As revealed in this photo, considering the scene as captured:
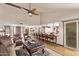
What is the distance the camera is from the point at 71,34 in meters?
2.55

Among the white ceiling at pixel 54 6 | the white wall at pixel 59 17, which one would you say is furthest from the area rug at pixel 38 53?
the white ceiling at pixel 54 6

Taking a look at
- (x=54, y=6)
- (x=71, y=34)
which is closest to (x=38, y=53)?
(x=71, y=34)

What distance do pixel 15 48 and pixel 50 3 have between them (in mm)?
1138

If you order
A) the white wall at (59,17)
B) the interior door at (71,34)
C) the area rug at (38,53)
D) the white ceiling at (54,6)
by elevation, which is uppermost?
the white ceiling at (54,6)

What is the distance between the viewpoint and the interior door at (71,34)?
8.20ft

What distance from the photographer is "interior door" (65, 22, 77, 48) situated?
98.3 inches

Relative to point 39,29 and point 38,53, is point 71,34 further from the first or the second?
point 38,53

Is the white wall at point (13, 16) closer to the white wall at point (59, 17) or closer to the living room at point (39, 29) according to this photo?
the living room at point (39, 29)

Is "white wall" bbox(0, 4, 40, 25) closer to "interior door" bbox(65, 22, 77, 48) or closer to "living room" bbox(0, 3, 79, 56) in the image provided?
"living room" bbox(0, 3, 79, 56)

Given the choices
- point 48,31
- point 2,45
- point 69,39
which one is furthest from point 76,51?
point 2,45

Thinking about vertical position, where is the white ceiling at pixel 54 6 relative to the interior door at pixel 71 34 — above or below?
above

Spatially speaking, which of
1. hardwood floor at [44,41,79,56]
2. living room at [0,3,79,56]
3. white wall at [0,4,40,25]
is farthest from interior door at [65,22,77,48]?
white wall at [0,4,40,25]

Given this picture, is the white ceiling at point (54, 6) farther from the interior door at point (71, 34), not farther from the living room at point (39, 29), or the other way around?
the interior door at point (71, 34)

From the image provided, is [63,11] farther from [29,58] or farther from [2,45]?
[2,45]
